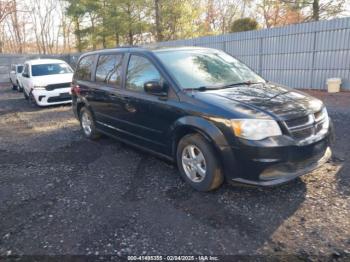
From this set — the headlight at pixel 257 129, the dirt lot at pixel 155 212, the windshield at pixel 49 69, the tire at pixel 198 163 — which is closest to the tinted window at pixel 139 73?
the tire at pixel 198 163

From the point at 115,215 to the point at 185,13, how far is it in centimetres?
2318

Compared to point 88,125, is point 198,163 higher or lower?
higher

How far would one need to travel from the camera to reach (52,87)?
34.8ft

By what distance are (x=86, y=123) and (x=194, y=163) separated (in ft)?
11.7

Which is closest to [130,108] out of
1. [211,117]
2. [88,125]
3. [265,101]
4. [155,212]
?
[211,117]

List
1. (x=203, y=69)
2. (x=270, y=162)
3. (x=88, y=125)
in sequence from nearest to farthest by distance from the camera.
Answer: (x=270, y=162)
(x=203, y=69)
(x=88, y=125)

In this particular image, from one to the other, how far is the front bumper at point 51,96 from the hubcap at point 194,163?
8.21 meters

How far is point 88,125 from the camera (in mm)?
6355

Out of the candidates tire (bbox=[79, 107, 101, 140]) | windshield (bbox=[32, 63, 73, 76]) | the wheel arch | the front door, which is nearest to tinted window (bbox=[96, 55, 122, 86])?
the front door

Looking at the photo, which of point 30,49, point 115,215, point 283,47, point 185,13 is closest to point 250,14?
point 185,13

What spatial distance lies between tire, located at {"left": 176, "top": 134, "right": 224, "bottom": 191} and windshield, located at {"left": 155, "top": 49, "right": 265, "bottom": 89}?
0.75 m

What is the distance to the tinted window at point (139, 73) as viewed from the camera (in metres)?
4.14

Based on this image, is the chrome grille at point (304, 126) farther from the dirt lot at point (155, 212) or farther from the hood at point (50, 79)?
the hood at point (50, 79)

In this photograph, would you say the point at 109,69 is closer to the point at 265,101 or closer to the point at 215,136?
the point at 215,136
